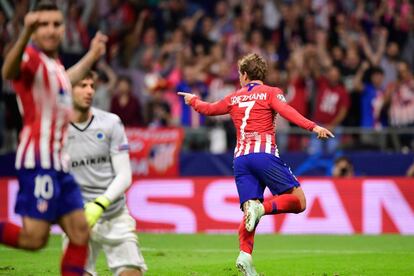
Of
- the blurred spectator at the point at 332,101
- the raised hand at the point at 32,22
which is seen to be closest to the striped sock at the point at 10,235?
the raised hand at the point at 32,22

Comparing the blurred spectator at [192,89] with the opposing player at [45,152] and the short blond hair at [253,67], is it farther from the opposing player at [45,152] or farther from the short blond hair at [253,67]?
the opposing player at [45,152]

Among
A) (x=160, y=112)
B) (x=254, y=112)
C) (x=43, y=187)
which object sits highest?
(x=254, y=112)

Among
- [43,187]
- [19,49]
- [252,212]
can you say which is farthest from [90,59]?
[252,212]

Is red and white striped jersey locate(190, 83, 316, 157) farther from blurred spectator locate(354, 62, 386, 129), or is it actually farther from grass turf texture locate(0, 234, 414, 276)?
blurred spectator locate(354, 62, 386, 129)

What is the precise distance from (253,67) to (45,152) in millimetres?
3892

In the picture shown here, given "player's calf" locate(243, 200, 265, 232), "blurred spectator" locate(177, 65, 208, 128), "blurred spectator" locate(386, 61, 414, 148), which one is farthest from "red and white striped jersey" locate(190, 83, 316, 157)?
"blurred spectator" locate(386, 61, 414, 148)

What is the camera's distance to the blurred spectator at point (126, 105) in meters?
18.1

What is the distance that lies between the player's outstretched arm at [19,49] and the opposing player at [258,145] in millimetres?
3891

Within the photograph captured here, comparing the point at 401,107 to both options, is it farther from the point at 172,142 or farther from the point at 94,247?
the point at 94,247

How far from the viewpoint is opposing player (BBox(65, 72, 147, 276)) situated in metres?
7.75

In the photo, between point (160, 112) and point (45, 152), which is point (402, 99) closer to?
point (160, 112)

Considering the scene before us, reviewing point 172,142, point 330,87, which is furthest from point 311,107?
point 172,142

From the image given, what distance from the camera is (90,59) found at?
6992 mm

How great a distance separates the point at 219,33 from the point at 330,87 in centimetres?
336
